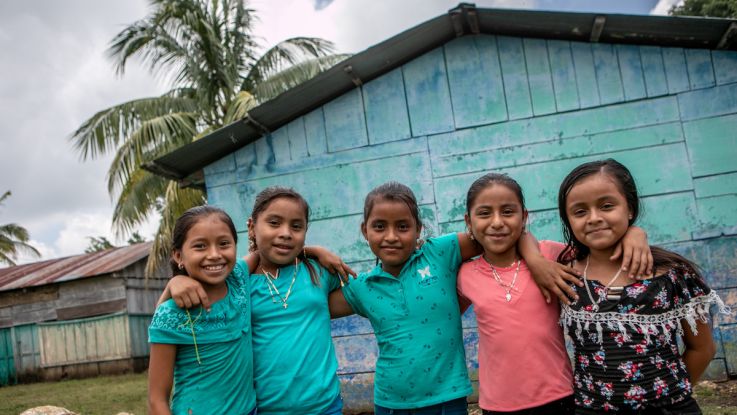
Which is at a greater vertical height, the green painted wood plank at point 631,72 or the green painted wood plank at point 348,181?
the green painted wood plank at point 631,72

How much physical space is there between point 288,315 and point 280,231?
1.13ft

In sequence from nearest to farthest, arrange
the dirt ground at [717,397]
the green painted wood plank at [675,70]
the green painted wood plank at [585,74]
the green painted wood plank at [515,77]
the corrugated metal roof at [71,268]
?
the dirt ground at [717,397] → the green painted wood plank at [675,70] → the green painted wood plank at [585,74] → the green painted wood plank at [515,77] → the corrugated metal roof at [71,268]

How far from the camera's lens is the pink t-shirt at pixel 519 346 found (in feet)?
6.90

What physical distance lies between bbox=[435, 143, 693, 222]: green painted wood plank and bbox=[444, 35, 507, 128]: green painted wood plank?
0.53 m

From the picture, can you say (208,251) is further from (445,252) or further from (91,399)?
(91,399)

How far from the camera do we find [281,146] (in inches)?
216

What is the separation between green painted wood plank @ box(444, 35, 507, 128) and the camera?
5117mm

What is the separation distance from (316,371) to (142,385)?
9336mm

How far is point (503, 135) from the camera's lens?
5.08 m

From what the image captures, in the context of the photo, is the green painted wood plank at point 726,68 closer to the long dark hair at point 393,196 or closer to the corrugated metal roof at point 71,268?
the long dark hair at point 393,196

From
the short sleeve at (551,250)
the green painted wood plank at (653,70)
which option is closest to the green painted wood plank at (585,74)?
the green painted wood plank at (653,70)

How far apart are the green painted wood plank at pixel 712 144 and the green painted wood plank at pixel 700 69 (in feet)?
1.05

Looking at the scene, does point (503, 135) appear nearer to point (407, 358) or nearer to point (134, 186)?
point (407, 358)

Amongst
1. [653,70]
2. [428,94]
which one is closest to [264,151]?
[428,94]
